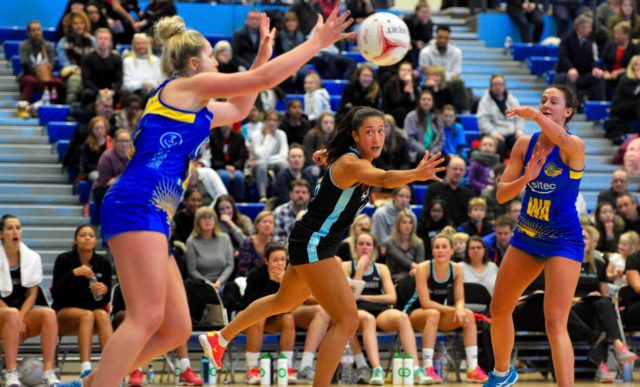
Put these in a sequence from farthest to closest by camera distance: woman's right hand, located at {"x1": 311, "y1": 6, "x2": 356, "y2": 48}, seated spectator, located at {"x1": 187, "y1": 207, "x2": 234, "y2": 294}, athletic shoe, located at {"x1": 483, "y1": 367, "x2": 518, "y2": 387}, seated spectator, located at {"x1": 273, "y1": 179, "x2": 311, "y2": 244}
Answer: seated spectator, located at {"x1": 273, "y1": 179, "x2": 311, "y2": 244} → seated spectator, located at {"x1": 187, "y1": 207, "x2": 234, "y2": 294} → athletic shoe, located at {"x1": 483, "y1": 367, "x2": 518, "y2": 387} → woman's right hand, located at {"x1": 311, "y1": 6, "x2": 356, "y2": 48}

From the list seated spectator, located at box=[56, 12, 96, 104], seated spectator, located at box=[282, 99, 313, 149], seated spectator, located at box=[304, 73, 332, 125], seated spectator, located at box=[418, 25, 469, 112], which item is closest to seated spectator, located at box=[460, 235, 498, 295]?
seated spectator, located at box=[282, 99, 313, 149]

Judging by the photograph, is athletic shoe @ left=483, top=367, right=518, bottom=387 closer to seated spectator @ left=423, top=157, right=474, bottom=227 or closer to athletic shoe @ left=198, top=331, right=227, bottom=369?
athletic shoe @ left=198, top=331, right=227, bottom=369

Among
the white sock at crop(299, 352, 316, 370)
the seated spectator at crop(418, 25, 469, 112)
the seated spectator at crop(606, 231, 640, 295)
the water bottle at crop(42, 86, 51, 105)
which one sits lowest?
the white sock at crop(299, 352, 316, 370)

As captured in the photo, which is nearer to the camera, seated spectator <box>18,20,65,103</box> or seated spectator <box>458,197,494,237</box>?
seated spectator <box>458,197,494,237</box>

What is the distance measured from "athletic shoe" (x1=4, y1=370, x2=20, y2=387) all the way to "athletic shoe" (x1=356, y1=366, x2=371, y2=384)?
3.34 meters

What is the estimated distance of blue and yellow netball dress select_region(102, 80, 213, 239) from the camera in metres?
6.05

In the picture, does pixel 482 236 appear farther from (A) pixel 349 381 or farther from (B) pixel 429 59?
(B) pixel 429 59

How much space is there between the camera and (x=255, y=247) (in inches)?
492

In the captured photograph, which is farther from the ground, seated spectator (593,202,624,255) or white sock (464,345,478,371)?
seated spectator (593,202,624,255)

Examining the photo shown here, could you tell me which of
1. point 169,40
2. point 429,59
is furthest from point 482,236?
point 169,40

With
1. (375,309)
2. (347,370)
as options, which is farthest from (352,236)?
(347,370)

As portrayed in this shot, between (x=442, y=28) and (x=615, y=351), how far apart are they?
7.36 m

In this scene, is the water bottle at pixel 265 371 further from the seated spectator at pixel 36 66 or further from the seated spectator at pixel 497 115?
the seated spectator at pixel 36 66

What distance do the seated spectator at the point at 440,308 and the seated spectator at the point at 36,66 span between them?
6679 mm
